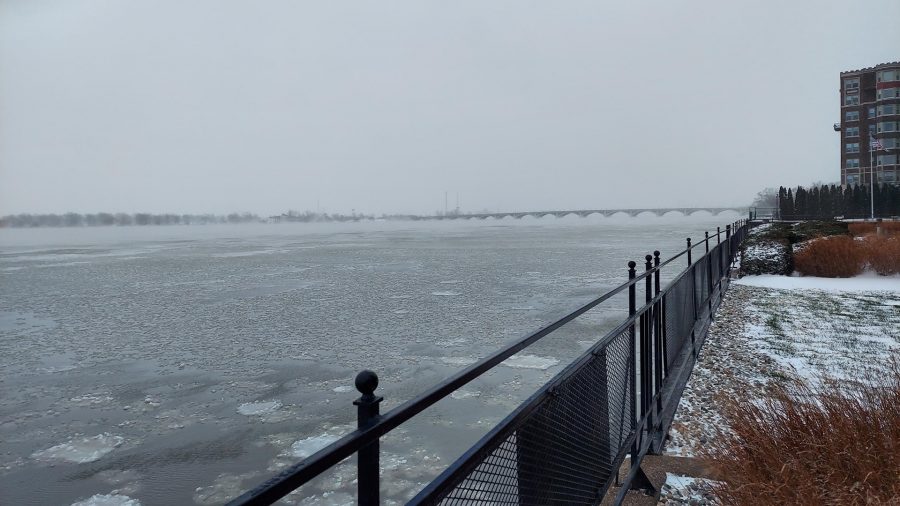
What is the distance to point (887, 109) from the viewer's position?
72.8 meters

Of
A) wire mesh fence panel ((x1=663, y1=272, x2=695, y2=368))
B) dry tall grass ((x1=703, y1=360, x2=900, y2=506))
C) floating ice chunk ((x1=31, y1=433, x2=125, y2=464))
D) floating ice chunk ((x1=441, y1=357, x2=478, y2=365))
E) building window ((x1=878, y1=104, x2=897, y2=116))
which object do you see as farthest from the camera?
building window ((x1=878, y1=104, x2=897, y2=116))

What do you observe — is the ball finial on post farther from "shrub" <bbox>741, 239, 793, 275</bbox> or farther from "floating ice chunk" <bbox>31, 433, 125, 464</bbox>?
"shrub" <bbox>741, 239, 793, 275</bbox>

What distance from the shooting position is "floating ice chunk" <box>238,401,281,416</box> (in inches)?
310

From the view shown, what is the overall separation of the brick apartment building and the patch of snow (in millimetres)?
66791

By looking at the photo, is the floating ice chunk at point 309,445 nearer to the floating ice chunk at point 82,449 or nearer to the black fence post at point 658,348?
the floating ice chunk at point 82,449

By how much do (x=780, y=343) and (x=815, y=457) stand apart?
5312 millimetres

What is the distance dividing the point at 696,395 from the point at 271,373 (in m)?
6.55

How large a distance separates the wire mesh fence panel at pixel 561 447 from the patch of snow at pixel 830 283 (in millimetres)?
12927

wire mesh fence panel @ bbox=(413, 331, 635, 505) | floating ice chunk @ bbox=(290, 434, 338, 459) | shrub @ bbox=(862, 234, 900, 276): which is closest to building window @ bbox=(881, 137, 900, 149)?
shrub @ bbox=(862, 234, 900, 276)

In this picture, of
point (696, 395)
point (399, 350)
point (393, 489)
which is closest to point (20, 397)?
point (399, 350)

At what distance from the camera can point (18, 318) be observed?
1686 cm

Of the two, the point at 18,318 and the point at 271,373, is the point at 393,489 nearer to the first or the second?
the point at 271,373

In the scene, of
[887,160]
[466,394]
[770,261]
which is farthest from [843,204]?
[466,394]

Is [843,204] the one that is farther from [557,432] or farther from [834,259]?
[557,432]
